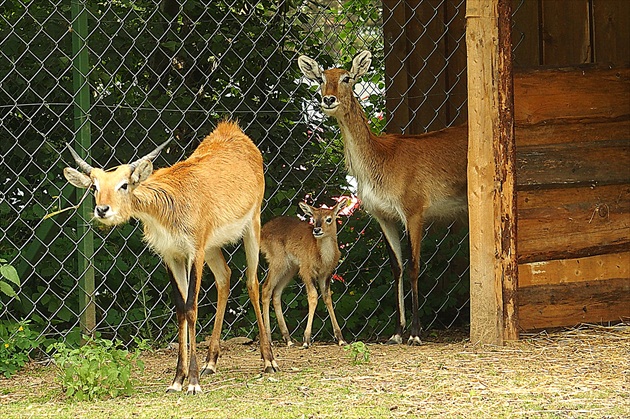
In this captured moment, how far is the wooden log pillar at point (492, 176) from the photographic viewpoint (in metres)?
6.11

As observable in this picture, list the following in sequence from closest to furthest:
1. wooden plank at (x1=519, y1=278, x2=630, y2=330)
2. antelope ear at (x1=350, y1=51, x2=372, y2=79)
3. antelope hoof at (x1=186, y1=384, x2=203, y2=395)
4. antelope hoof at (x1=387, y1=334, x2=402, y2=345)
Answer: antelope hoof at (x1=186, y1=384, x2=203, y2=395) < wooden plank at (x1=519, y1=278, x2=630, y2=330) < antelope ear at (x1=350, y1=51, x2=372, y2=79) < antelope hoof at (x1=387, y1=334, x2=402, y2=345)

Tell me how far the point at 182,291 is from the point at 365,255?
2501 mm

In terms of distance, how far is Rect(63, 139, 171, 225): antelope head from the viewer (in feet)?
15.5

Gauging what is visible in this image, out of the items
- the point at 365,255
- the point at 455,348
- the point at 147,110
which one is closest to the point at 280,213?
the point at 365,255

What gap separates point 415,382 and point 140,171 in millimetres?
1672

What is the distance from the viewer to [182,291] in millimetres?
5289

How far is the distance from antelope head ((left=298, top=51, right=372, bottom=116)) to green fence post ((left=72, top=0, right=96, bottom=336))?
1389 millimetres

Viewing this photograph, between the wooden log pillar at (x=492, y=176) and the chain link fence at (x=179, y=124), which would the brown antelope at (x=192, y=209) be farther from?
the wooden log pillar at (x=492, y=176)

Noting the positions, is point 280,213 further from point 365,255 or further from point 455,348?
point 455,348

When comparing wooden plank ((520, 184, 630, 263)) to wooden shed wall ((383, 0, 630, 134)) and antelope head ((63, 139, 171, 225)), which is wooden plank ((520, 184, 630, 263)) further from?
antelope head ((63, 139, 171, 225))

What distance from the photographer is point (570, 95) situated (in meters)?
6.65

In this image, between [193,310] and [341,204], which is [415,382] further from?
[341,204]

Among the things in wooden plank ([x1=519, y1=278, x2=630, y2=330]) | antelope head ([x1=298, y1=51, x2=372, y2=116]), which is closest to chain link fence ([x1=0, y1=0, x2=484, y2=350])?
antelope head ([x1=298, y1=51, x2=372, y2=116])

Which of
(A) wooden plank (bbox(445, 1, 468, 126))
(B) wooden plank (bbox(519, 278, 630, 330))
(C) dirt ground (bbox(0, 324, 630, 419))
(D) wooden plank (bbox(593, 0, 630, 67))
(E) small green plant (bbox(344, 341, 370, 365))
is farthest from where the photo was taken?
(A) wooden plank (bbox(445, 1, 468, 126))
